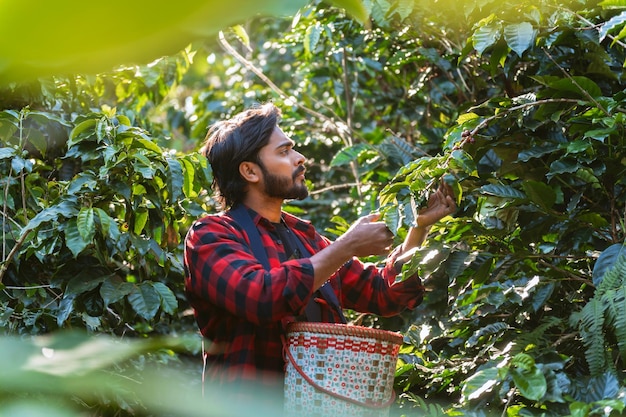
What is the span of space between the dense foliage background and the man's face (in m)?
0.27

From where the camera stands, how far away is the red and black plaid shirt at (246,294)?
1854 millimetres

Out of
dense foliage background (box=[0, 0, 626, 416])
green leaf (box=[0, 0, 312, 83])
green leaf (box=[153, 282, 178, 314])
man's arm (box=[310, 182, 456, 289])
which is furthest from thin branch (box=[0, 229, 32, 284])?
green leaf (box=[0, 0, 312, 83])

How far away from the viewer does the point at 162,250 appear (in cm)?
254

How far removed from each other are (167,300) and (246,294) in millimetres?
606

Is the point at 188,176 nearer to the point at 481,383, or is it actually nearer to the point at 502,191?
the point at 502,191

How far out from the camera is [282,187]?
7.46 feet

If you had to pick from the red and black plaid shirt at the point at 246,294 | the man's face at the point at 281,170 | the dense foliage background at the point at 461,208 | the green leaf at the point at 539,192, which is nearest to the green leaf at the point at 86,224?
the dense foliage background at the point at 461,208

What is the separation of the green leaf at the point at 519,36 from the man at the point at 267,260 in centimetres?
Result: 45

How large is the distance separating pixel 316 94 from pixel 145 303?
233 cm

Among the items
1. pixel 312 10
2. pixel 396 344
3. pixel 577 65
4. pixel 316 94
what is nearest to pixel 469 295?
pixel 396 344

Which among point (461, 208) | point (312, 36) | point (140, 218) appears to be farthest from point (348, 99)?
point (461, 208)

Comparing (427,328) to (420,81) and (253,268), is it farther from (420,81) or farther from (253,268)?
(420,81)

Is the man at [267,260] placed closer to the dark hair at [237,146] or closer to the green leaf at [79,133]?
the dark hair at [237,146]

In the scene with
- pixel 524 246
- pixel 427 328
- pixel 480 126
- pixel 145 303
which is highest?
pixel 480 126
